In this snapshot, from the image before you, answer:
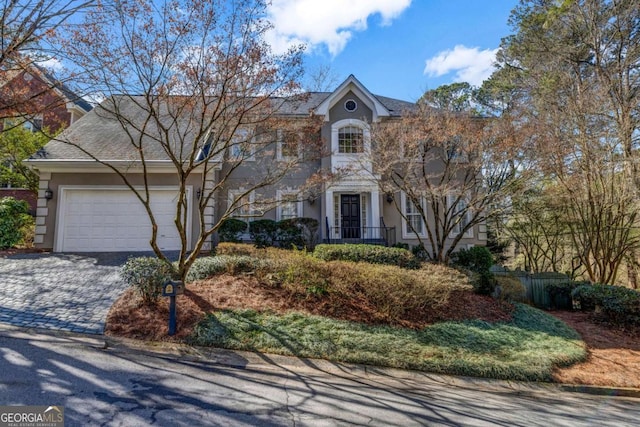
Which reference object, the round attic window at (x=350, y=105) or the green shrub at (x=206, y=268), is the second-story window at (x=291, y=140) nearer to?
the green shrub at (x=206, y=268)

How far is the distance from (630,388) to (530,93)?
11659 mm

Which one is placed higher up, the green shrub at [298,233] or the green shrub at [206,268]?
the green shrub at [298,233]

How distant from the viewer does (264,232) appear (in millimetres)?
11922

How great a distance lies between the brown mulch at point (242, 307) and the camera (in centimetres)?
570

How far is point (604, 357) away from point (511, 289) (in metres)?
3.87

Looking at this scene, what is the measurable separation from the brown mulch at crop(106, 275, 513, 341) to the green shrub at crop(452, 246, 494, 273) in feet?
6.57

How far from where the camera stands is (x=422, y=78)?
11.4 meters

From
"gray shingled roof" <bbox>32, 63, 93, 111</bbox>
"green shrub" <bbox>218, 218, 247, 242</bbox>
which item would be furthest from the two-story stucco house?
"gray shingled roof" <bbox>32, 63, 93, 111</bbox>

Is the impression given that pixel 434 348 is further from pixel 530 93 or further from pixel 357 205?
pixel 530 93

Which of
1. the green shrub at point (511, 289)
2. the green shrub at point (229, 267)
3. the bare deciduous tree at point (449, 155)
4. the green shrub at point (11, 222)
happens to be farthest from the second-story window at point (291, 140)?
the green shrub at point (11, 222)

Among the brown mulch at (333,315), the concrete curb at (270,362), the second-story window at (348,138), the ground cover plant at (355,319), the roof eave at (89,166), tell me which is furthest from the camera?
the second-story window at (348,138)

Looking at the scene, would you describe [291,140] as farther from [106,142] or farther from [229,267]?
[106,142]

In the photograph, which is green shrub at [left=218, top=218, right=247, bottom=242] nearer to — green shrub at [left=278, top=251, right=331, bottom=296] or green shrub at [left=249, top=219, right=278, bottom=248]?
green shrub at [left=249, top=219, right=278, bottom=248]

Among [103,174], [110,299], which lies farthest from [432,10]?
[103,174]
